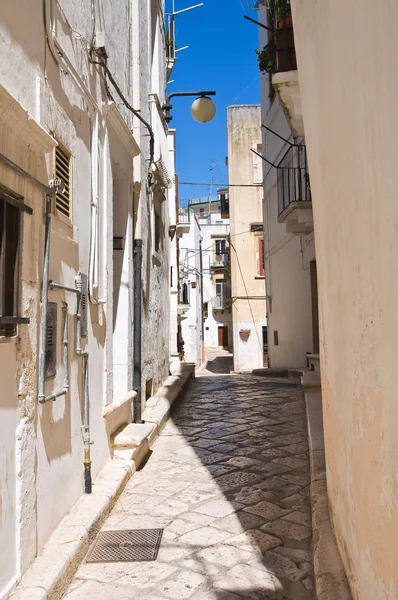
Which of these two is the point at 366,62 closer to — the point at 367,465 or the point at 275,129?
the point at 367,465

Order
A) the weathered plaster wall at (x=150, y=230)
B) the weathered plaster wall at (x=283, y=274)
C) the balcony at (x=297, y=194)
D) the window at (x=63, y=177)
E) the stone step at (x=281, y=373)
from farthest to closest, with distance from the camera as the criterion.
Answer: the weathered plaster wall at (x=283, y=274), the stone step at (x=281, y=373), the balcony at (x=297, y=194), the weathered plaster wall at (x=150, y=230), the window at (x=63, y=177)

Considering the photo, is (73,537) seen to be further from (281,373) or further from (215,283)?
(215,283)

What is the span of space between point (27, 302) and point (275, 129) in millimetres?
13121

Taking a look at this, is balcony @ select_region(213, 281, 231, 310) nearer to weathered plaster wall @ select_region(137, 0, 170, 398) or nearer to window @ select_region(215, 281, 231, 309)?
window @ select_region(215, 281, 231, 309)

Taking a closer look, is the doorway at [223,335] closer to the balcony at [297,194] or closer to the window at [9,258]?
the balcony at [297,194]

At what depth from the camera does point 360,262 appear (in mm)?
2297

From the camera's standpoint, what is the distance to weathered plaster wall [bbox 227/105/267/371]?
25578 mm

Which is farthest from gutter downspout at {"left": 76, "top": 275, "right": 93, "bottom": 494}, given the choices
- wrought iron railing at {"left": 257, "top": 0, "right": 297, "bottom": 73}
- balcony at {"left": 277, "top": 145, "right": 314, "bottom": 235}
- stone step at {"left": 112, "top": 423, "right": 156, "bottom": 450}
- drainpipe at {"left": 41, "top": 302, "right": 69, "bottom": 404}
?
balcony at {"left": 277, "top": 145, "right": 314, "bottom": 235}

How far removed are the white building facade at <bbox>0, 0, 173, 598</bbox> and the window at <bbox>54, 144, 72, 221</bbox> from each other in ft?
0.05

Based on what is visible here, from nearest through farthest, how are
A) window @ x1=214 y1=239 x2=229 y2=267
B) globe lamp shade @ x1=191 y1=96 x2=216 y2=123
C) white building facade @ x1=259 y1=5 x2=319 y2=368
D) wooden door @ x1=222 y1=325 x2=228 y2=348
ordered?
globe lamp shade @ x1=191 y1=96 x2=216 y2=123 < white building facade @ x1=259 y1=5 x2=319 y2=368 < window @ x1=214 y1=239 x2=229 y2=267 < wooden door @ x1=222 y1=325 x2=228 y2=348

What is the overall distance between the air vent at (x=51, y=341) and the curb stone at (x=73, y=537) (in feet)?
3.40

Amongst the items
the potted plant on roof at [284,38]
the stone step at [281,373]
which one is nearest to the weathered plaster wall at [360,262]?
the potted plant on roof at [284,38]

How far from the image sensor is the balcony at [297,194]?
10.8 m

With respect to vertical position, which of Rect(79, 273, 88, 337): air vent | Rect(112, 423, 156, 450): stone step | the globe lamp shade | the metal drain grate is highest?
the globe lamp shade
